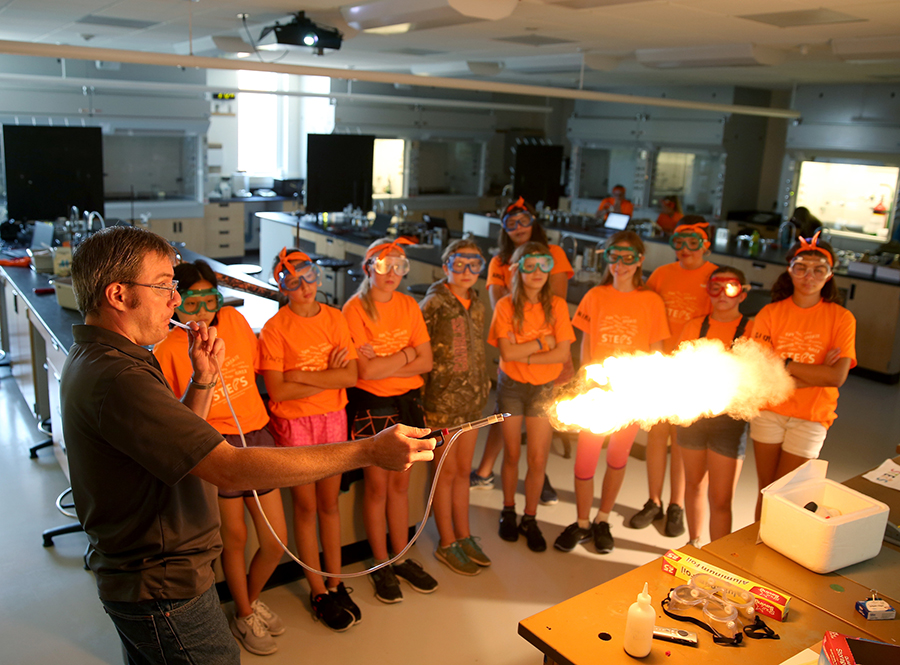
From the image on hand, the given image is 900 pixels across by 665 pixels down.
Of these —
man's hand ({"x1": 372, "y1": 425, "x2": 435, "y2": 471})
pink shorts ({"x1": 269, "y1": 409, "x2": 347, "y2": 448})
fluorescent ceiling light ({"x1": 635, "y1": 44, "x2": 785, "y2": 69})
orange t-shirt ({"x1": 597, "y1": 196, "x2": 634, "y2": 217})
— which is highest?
fluorescent ceiling light ({"x1": 635, "y1": 44, "x2": 785, "y2": 69})

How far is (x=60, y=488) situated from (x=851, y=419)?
20.7ft

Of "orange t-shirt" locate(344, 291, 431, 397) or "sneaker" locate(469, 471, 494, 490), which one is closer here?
"orange t-shirt" locate(344, 291, 431, 397)

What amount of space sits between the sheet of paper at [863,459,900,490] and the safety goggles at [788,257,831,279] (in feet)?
3.05

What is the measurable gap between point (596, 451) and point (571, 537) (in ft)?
1.78

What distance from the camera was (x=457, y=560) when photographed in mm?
3822

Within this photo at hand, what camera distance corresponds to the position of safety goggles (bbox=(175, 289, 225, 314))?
2926mm

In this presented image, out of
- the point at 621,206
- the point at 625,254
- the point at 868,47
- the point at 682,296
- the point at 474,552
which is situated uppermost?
the point at 868,47

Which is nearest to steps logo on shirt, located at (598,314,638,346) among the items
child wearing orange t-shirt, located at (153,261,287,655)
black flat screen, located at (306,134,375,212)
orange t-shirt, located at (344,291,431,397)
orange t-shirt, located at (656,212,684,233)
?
orange t-shirt, located at (344,291,431,397)

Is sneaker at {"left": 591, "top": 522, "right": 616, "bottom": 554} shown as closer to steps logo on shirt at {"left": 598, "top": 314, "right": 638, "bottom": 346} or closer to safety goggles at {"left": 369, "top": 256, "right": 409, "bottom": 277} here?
steps logo on shirt at {"left": 598, "top": 314, "right": 638, "bottom": 346}

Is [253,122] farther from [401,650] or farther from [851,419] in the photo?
[401,650]

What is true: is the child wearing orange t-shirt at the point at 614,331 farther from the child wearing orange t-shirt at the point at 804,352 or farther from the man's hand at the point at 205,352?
the man's hand at the point at 205,352

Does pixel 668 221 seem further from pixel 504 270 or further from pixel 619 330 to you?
pixel 619 330

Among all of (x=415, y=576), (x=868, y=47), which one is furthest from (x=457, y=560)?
(x=868, y=47)

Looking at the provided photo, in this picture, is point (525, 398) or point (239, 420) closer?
point (239, 420)
